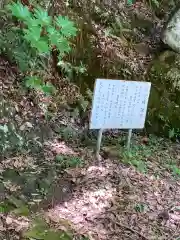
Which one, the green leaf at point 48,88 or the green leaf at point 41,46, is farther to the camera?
the green leaf at point 48,88

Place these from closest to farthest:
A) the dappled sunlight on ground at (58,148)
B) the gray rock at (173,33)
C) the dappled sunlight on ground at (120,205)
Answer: the dappled sunlight on ground at (120,205)
the dappled sunlight on ground at (58,148)
the gray rock at (173,33)

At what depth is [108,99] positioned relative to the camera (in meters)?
5.56

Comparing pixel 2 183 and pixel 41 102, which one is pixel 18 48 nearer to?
pixel 41 102

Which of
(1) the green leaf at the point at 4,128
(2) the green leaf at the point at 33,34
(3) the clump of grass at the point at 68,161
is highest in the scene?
(2) the green leaf at the point at 33,34

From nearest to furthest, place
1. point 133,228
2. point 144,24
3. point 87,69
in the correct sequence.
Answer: point 133,228 → point 87,69 → point 144,24

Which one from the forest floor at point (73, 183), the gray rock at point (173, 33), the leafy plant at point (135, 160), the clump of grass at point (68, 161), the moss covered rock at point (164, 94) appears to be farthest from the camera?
the gray rock at point (173, 33)

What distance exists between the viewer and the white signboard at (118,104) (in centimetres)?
545

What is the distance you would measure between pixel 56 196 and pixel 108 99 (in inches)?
65.3

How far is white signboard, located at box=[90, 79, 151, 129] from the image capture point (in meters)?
5.45

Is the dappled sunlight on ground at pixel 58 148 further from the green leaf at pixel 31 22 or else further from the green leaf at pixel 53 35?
the green leaf at pixel 31 22

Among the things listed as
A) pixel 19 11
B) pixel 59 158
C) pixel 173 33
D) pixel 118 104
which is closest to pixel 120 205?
pixel 59 158

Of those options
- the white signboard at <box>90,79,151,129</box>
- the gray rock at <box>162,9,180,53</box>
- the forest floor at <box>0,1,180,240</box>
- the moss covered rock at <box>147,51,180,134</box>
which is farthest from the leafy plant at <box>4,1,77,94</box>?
the gray rock at <box>162,9,180,53</box>

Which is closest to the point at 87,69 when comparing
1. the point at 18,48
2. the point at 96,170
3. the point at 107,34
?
the point at 107,34

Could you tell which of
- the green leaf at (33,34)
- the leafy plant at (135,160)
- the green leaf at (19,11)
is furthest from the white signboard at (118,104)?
the green leaf at (19,11)
